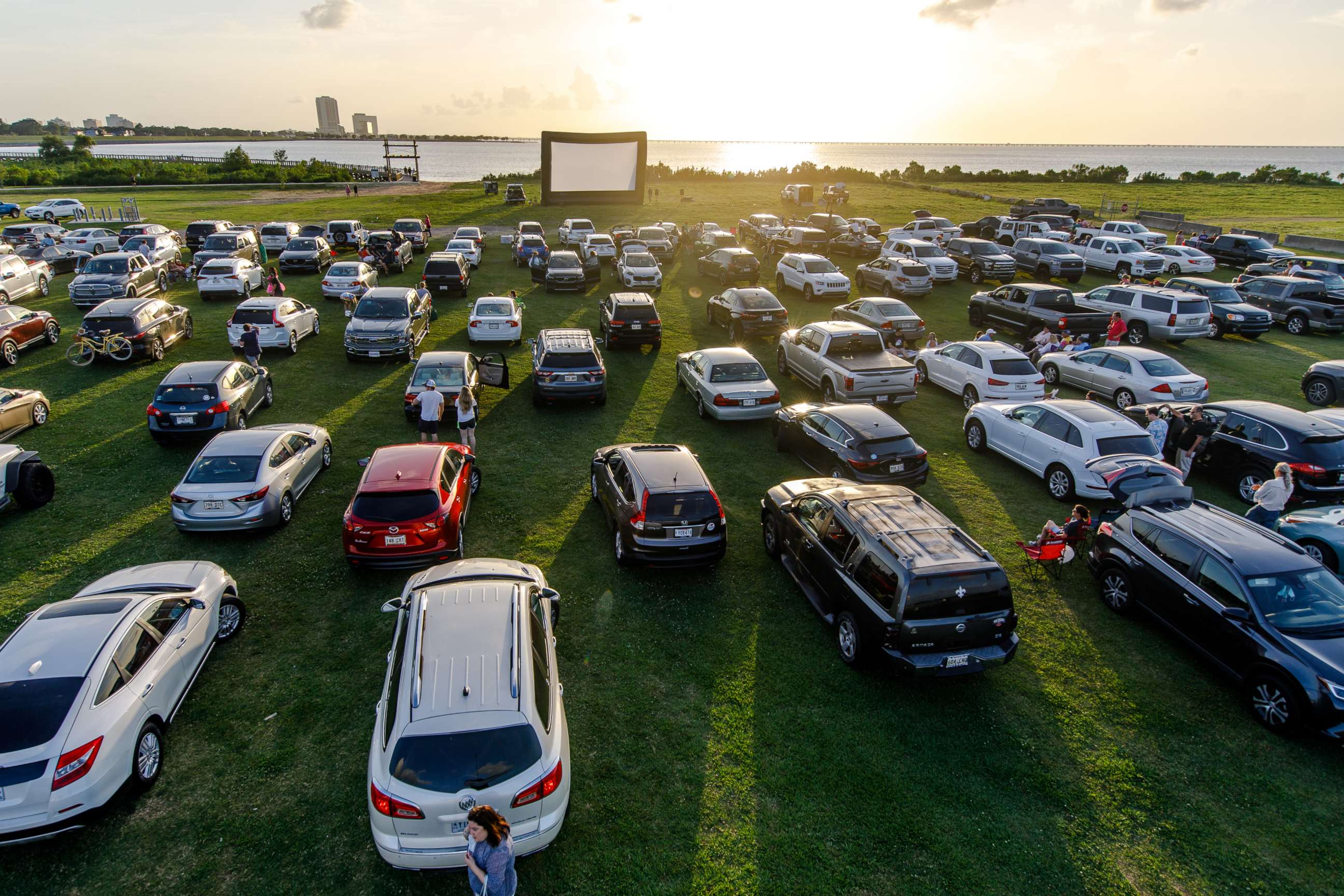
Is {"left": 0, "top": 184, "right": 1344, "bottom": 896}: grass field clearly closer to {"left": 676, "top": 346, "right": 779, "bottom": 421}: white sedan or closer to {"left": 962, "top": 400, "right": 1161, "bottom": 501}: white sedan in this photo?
{"left": 962, "top": 400, "right": 1161, "bottom": 501}: white sedan

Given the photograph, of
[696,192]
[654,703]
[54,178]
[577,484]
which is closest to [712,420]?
[577,484]

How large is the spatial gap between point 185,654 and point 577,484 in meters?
6.78

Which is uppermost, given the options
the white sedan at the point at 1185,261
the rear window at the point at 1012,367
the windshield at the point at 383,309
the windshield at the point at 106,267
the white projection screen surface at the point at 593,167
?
the white projection screen surface at the point at 593,167

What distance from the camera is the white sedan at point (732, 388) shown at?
50.5ft

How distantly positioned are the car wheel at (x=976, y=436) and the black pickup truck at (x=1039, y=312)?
8.51 metres

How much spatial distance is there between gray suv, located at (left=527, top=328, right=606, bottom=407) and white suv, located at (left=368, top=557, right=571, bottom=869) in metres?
9.70

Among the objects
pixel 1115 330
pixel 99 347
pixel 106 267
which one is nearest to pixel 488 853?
pixel 99 347

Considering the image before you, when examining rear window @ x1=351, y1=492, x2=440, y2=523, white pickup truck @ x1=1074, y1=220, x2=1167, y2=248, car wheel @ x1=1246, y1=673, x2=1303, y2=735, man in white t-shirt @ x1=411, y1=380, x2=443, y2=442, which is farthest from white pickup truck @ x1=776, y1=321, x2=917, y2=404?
white pickup truck @ x1=1074, y1=220, x2=1167, y2=248

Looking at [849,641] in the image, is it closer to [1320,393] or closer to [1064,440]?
[1064,440]

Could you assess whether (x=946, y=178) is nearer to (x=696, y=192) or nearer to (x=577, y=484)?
(x=696, y=192)

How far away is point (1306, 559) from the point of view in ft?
27.0

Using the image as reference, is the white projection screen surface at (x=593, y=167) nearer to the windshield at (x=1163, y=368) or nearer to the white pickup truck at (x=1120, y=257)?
the white pickup truck at (x=1120, y=257)

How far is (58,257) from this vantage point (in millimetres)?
28391

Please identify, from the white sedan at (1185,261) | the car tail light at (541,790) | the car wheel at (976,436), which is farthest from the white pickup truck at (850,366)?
the white sedan at (1185,261)
